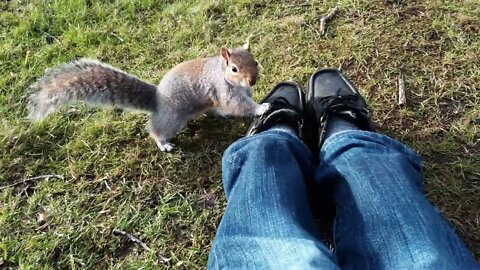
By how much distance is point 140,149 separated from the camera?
1.97 meters

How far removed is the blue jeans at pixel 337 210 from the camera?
124cm

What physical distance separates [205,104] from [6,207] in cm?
72

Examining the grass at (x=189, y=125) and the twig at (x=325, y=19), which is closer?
the grass at (x=189, y=125)

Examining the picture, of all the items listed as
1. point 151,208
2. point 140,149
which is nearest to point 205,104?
point 140,149

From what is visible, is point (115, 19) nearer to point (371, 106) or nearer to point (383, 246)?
point (371, 106)

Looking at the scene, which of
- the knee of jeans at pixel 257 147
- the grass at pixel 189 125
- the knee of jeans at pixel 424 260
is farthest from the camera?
the grass at pixel 189 125

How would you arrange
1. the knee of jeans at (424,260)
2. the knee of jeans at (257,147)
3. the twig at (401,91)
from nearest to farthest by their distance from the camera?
the knee of jeans at (424,260)
the knee of jeans at (257,147)
the twig at (401,91)

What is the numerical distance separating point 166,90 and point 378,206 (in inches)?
32.6

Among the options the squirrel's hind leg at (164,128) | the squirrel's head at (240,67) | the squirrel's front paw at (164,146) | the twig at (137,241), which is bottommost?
the twig at (137,241)

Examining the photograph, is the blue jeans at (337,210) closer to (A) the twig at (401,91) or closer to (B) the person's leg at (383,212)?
(B) the person's leg at (383,212)

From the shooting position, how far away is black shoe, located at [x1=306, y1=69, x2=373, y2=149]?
5.81ft

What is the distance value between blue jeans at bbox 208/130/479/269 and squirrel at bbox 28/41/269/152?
0.27 metres

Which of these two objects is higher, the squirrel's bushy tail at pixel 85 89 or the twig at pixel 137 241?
the squirrel's bushy tail at pixel 85 89

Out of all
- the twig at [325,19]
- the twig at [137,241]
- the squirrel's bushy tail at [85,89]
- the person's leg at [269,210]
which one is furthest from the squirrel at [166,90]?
the twig at [325,19]
